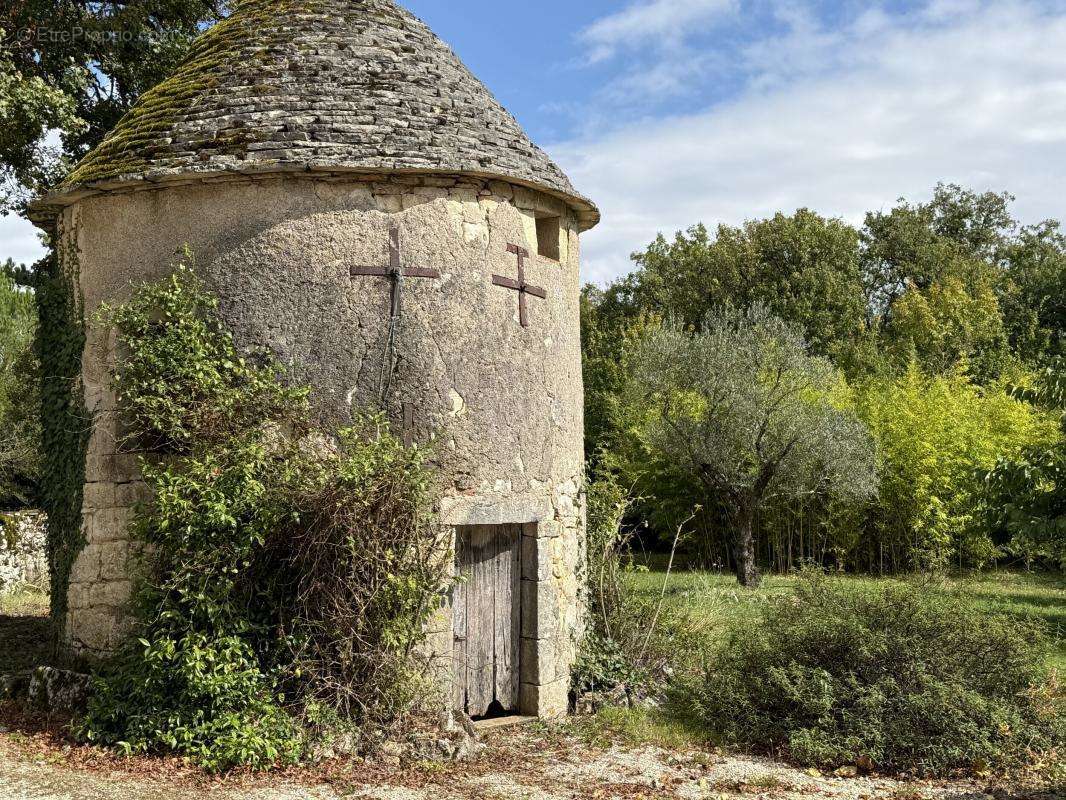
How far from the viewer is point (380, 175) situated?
287 inches

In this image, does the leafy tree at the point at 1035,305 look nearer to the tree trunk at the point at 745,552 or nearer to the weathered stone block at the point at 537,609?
the tree trunk at the point at 745,552

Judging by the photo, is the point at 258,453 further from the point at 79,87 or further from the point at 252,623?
the point at 79,87

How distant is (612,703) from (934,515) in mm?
13350

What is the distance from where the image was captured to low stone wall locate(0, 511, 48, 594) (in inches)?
536

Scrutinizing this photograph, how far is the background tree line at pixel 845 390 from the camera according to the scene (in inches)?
678

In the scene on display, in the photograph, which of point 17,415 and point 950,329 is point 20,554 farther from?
point 950,329

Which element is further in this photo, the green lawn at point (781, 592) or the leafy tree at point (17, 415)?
the leafy tree at point (17, 415)

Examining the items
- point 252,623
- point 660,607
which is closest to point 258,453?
point 252,623

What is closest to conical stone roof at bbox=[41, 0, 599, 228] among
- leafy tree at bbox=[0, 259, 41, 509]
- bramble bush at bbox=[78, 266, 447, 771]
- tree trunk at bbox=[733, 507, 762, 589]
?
bramble bush at bbox=[78, 266, 447, 771]

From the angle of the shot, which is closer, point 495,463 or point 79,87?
point 495,463

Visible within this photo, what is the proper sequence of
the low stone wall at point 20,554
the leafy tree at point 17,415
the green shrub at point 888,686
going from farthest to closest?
the leafy tree at point 17,415, the low stone wall at point 20,554, the green shrub at point 888,686

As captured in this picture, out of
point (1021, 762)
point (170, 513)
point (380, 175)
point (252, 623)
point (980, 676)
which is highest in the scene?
point (380, 175)

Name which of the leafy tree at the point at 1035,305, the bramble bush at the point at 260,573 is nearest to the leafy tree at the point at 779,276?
the leafy tree at the point at 1035,305

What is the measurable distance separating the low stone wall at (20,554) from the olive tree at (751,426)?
11.0 m
